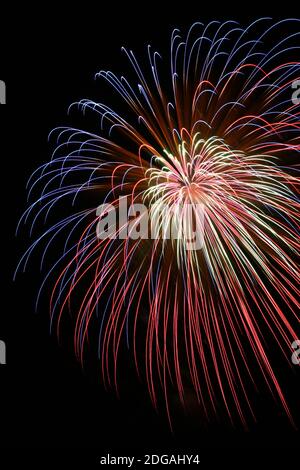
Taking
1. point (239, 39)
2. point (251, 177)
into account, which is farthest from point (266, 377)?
point (239, 39)

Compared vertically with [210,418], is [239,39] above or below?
above

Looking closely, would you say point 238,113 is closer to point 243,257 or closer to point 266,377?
point 243,257

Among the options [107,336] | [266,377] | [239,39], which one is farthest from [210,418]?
[239,39]

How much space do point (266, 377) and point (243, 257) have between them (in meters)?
2.45

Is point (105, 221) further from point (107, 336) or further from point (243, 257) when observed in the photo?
point (243, 257)

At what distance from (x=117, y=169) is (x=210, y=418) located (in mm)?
4137

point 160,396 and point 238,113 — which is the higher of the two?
point 238,113

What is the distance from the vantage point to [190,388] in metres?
6.21

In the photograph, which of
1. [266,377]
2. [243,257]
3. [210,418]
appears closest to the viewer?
[243,257]

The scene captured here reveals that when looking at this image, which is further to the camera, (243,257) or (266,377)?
(266,377)

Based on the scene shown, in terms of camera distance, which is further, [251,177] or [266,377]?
[266,377]

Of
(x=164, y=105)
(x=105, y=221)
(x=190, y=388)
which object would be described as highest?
(x=164, y=105)

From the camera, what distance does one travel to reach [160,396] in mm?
6516

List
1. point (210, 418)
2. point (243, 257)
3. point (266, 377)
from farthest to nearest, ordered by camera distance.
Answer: point (266, 377), point (210, 418), point (243, 257)
